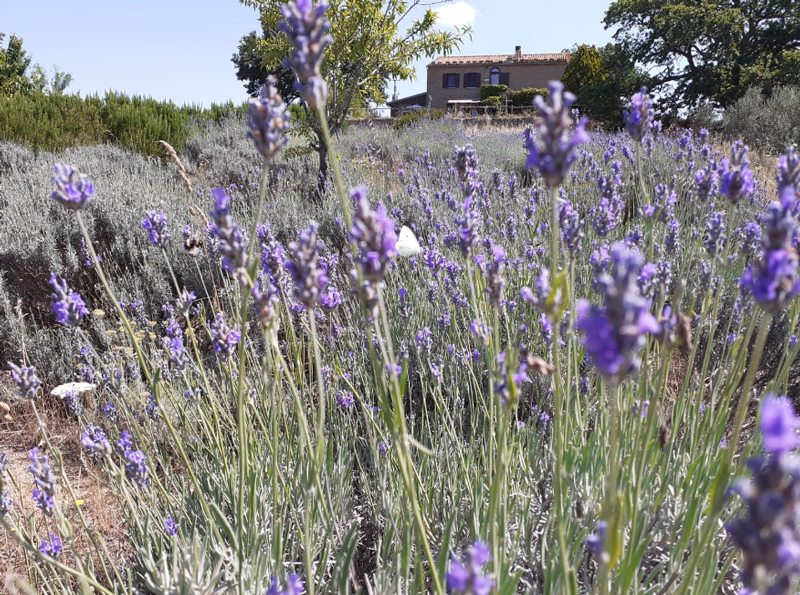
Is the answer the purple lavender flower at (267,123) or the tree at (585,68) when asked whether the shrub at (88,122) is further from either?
the tree at (585,68)

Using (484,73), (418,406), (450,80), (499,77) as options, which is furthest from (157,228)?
(450,80)

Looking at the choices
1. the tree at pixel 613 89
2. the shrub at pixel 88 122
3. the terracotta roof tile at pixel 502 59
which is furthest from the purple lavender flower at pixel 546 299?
the terracotta roof tile at pixel 502 59

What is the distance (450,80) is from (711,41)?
2347 centimetres

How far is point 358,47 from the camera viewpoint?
21.0ft

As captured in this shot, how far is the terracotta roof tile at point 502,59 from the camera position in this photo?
34.3 m

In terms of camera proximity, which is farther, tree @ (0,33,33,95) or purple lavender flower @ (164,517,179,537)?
tree @ (0,33,33,95)

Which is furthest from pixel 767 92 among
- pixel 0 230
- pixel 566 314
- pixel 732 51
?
pixel 0 230

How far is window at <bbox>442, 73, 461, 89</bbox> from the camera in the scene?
38.6 meters

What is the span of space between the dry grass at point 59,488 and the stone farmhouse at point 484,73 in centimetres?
3247

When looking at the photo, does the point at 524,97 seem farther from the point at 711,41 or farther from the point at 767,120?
the point at 767,120

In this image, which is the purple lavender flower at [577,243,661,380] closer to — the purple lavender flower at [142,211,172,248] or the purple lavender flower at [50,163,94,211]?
the purple lavender flower at [50,163,94,211]

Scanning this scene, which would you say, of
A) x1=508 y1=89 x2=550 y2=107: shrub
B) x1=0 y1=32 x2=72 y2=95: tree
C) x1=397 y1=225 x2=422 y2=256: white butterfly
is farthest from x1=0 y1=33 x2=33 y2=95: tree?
x1=397 y1=225 x2=422 y2=256: white butterfly

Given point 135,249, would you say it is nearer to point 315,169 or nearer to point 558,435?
point 315,169

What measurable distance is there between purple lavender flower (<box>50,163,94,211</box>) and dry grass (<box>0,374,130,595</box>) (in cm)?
110
